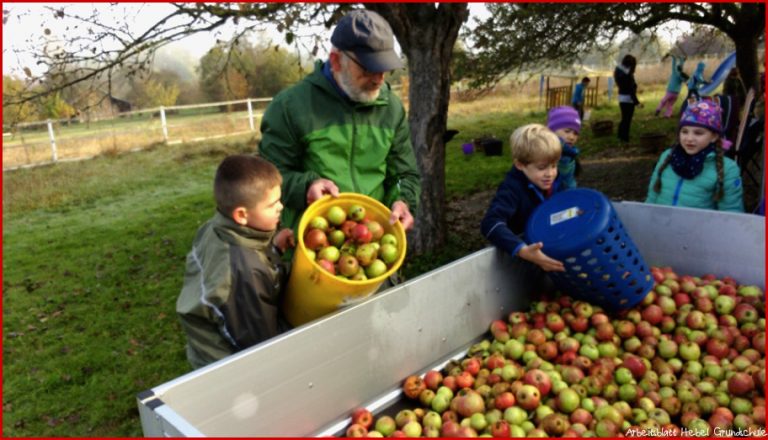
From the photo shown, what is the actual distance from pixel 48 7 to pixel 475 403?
4.47m

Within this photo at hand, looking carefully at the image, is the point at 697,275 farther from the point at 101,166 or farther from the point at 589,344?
the point at 101,166

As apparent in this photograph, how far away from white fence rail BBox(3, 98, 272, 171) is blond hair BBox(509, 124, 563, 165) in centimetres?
1372

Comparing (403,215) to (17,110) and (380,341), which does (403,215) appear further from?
(17,110)

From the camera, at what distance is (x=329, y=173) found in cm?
254

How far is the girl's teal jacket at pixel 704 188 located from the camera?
3316 millimetres

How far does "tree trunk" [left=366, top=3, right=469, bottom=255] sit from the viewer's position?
5496 mm

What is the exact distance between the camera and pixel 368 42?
89.3 inches

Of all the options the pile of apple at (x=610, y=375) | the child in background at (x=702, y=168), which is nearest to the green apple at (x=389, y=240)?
the pile of apple at (x=610, y=375)

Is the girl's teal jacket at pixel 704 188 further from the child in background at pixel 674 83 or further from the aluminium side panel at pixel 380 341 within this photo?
the child in background at pixel 674 83

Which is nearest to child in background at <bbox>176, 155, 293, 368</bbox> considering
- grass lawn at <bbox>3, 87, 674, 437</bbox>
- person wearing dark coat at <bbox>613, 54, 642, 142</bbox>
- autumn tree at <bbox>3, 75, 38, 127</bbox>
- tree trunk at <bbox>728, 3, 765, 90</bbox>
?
grass lawn at <bbox>3, 87, 674, 437</bbox>

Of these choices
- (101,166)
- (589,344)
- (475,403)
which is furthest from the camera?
(101,166)

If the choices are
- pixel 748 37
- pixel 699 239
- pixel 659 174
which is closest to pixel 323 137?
pixel 699 239

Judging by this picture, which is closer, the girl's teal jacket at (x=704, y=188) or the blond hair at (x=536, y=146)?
the blond hair at (x=536, y=146)

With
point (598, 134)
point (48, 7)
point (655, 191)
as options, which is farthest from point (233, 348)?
point (598, 134)
